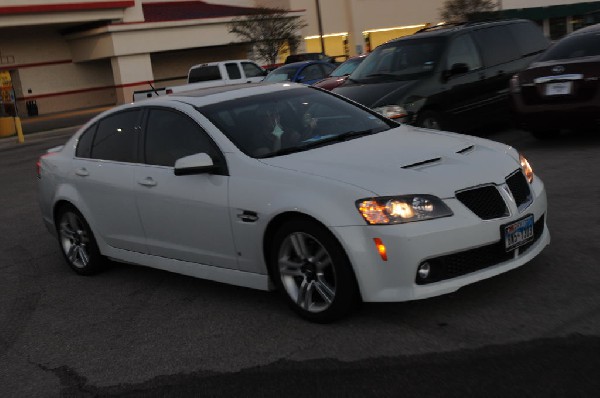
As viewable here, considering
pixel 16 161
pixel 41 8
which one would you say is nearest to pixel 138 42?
pixel 41 8

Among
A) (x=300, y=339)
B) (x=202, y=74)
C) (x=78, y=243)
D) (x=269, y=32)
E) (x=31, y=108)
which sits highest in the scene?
(x=269, y=32)

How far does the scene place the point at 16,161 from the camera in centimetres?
1881

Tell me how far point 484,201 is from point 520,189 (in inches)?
19.1

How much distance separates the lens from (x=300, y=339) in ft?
15.0

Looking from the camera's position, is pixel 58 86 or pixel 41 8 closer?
pixel 41 8

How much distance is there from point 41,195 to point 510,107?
21.0ft

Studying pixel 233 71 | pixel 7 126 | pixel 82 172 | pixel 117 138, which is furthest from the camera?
pixel 7 126

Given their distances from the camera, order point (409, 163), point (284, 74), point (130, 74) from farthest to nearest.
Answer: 1. point (130, 74)
2. point (284, 74)
3. point (409, 163)

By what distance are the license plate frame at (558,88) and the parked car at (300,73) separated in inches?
408

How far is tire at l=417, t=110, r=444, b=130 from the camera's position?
10.4 meters

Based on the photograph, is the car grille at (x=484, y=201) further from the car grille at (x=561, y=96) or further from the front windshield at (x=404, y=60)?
the front windshield at (x=404, y=60)

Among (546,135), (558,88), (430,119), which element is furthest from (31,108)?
(558,88)

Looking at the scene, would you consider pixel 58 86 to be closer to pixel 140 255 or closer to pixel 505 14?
pixel 505 14

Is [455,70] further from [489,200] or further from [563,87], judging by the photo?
[489,200]
